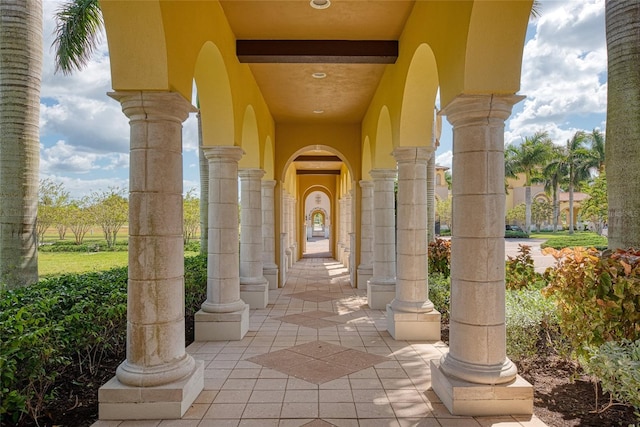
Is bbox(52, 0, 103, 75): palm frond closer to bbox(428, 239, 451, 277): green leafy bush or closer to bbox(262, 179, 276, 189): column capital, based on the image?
bbox(262, 179, 276, 189): column capital

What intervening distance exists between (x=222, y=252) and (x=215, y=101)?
2698mm

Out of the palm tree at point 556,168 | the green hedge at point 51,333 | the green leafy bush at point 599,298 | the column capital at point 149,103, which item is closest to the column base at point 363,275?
the green hedge at point 51,333

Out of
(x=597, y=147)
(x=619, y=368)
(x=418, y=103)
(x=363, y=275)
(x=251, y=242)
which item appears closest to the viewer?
(x=619, y=368)

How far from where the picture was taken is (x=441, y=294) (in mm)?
8070

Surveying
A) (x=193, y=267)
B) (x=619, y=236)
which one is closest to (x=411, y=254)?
(x=619, y=236)

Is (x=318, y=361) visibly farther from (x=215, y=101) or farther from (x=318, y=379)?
(x=215, y=101)

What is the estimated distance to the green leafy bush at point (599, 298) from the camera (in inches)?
167

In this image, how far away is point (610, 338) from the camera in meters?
4.34

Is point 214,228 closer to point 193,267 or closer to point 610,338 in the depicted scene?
point 193,267

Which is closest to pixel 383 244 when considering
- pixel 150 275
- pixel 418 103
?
pixel 418 103

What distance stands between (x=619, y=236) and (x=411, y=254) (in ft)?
9.94

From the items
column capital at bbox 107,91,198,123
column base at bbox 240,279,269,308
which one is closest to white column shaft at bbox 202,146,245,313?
column base at bbox 240,279,269,308

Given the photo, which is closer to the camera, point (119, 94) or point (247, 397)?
point (119, 94)

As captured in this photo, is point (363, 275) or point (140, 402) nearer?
point (140, 402)
